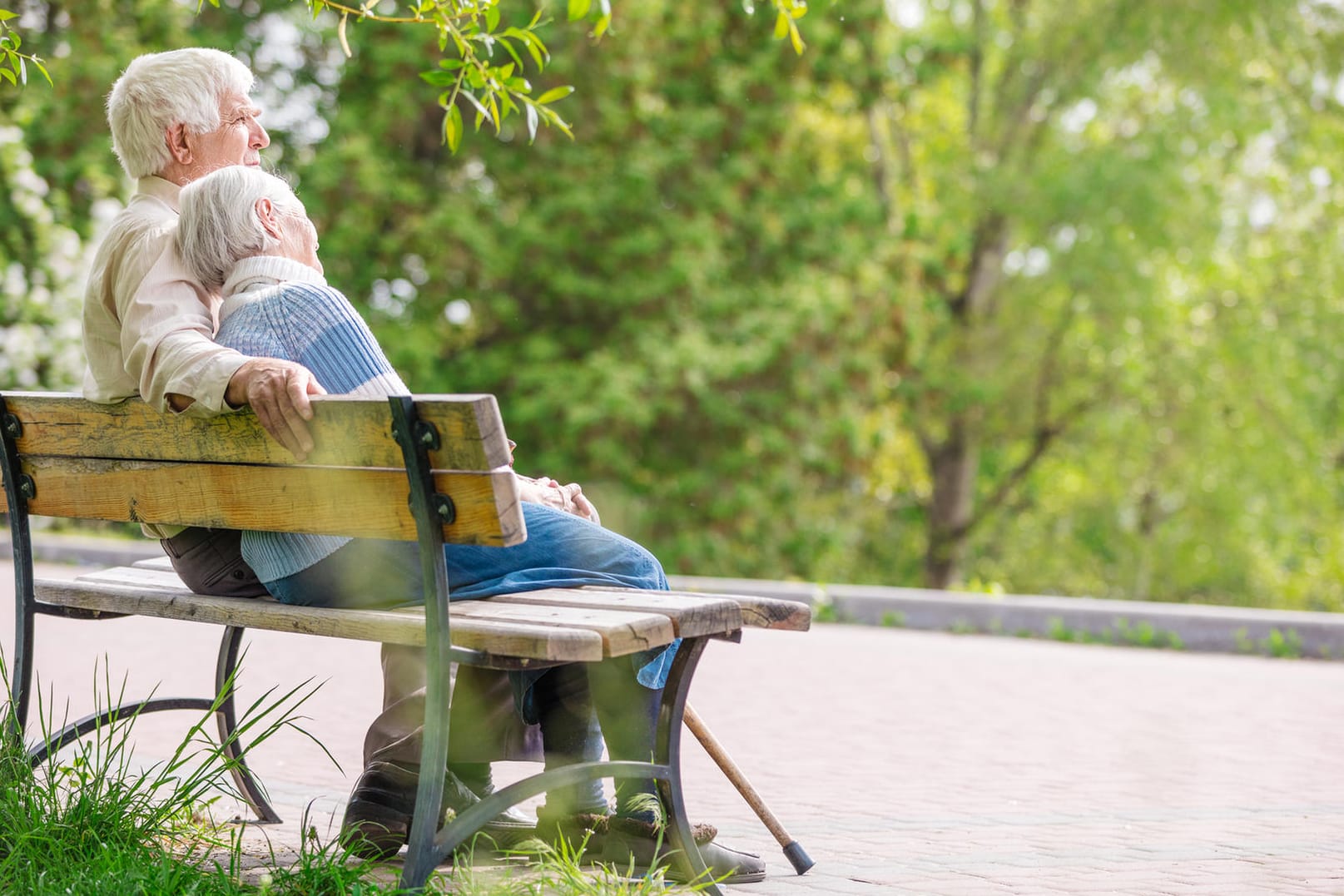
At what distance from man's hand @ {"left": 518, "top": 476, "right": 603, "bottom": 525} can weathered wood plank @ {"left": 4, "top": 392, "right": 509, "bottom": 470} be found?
0.61 m

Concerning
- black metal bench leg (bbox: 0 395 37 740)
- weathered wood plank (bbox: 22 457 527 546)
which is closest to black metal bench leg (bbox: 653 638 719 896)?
weathered wood plank (bbox: 22 457 527 546)

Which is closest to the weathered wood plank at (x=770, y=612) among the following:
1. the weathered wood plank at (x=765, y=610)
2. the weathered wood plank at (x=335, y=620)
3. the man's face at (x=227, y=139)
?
the weathered wood plank at (x=765, y=610)

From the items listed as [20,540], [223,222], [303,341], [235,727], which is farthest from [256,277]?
[235,727]

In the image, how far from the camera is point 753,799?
3.40m

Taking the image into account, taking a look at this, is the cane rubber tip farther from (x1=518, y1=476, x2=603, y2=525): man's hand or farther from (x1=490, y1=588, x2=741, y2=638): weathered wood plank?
(x1=518, y1=476, x2=603, y2=525): man's hand

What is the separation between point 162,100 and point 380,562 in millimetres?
1247

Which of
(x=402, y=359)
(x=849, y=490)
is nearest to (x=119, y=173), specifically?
(x=402, y=359)

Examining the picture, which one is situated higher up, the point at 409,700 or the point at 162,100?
the point at 162,100

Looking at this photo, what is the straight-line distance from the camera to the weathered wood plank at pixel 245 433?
2520 millimetres

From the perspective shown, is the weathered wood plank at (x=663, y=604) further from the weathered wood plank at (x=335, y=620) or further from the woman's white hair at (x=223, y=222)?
the woman's white hair at (x=223, y=222)

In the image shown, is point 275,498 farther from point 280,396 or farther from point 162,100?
point 162,100

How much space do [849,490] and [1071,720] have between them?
12950 millimetres

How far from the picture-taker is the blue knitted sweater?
293 cm

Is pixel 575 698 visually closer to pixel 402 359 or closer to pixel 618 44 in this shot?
pixel 402 359
